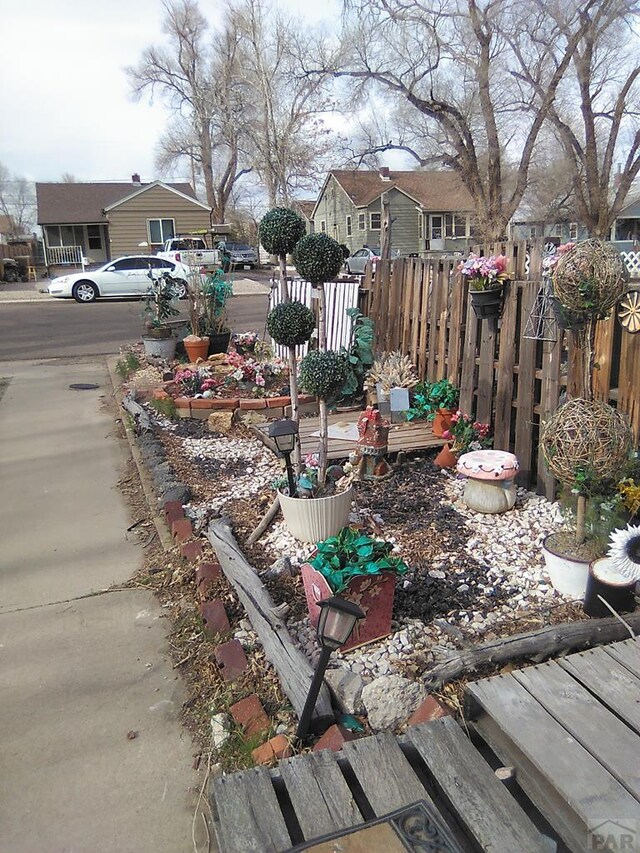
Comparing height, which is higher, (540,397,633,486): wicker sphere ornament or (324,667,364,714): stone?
(540,397,633,486): wicker sphere ornament

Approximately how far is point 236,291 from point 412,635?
21028 mm

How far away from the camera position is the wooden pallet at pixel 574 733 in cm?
174

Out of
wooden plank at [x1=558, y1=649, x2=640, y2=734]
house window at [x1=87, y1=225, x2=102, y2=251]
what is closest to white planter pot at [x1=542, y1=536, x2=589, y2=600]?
wooden plank at [x1=558, y1=649, x2=640, y2=734]

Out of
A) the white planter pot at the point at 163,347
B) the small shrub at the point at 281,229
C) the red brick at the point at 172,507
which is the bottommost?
the red brick at the point at 172,507

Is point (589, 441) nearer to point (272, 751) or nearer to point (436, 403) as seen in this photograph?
point (272, 751)

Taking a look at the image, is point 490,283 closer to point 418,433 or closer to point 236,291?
point 418,433

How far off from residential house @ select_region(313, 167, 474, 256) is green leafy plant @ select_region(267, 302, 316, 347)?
36.8m

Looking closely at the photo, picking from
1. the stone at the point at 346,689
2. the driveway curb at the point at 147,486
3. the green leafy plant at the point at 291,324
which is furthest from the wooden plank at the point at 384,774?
the green leafy plant at the point at 291,324

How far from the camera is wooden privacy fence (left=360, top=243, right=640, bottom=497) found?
156 inches

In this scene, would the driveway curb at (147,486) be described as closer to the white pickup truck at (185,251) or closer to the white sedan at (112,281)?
the white sedan at (112,281)

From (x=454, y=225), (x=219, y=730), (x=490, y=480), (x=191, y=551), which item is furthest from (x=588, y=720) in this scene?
(x=454, y=225)

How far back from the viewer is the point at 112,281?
21.0 meters

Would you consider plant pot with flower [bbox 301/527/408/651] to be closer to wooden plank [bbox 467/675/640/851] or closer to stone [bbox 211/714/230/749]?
stone [bbox 211/714/230/749]

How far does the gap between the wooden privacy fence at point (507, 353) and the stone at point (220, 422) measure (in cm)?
185
